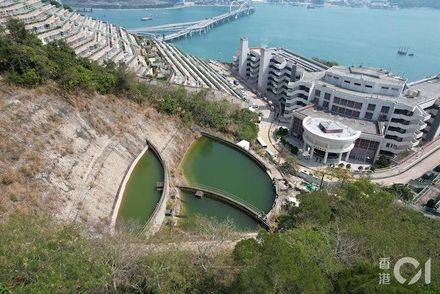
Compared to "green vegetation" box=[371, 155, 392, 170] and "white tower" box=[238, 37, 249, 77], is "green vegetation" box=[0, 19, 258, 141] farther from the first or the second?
"white tower" box=[238, 37, 249, 77]

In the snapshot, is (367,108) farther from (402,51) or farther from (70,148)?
(402,51)

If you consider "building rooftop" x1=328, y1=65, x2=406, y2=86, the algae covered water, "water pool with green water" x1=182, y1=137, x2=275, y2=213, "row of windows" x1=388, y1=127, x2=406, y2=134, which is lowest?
the algae covered water

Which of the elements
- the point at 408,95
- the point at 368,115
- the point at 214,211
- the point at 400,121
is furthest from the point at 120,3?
the point at 214,211

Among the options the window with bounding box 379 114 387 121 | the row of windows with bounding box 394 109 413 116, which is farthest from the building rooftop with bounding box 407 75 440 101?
the window with bounding box 379 114 387 121

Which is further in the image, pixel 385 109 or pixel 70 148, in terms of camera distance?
pixel 385 109

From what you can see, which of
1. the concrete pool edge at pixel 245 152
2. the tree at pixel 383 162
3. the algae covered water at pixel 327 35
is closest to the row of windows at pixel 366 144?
the tree at pixel 383 162

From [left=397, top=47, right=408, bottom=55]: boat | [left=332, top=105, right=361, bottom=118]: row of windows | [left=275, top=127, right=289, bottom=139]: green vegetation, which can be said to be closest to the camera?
[left=332, top=105, right=361, bottom=118]: row of windows
